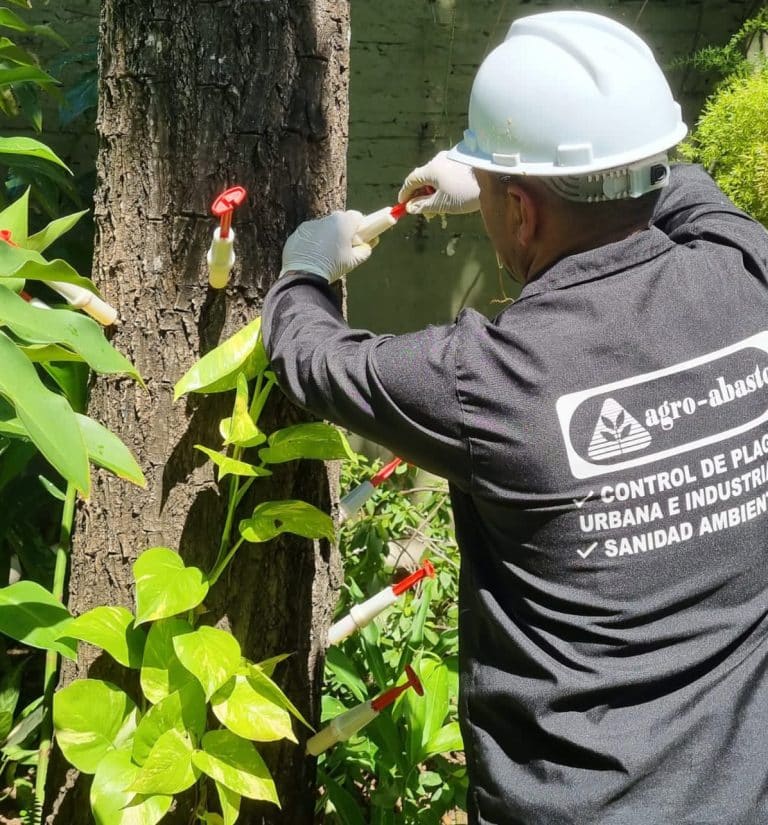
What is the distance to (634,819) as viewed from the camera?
137 cm

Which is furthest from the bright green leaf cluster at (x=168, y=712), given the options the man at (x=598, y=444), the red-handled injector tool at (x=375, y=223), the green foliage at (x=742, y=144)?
the green foliage at (x=742, y=144)

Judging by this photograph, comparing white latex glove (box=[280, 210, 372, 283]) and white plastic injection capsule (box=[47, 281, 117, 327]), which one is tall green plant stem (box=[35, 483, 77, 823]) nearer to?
white plastic injection capsule (box=[47, 281, 117, 327])

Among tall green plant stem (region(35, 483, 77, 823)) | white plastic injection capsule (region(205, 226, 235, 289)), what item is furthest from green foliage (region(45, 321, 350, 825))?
tall green plant stem (region(35, 483, 77, 823))

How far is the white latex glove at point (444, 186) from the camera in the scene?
1749 millimetres

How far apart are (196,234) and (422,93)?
2525 millimetres

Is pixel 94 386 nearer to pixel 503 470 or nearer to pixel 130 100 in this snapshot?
pixel 130 100

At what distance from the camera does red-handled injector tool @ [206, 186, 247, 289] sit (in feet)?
5.29

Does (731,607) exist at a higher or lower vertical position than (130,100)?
lower

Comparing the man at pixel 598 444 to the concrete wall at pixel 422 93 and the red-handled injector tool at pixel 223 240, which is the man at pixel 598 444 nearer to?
the red-handled injector tool at pixel 223 240

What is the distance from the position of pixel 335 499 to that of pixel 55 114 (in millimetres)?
2443

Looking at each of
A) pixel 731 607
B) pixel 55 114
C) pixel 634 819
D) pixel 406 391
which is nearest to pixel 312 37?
pixel 406 391

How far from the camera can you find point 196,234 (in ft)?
5.70

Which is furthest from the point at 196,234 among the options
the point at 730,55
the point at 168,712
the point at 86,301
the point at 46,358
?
the point at 730,55

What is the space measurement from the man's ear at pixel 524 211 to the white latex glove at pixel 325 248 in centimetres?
34
